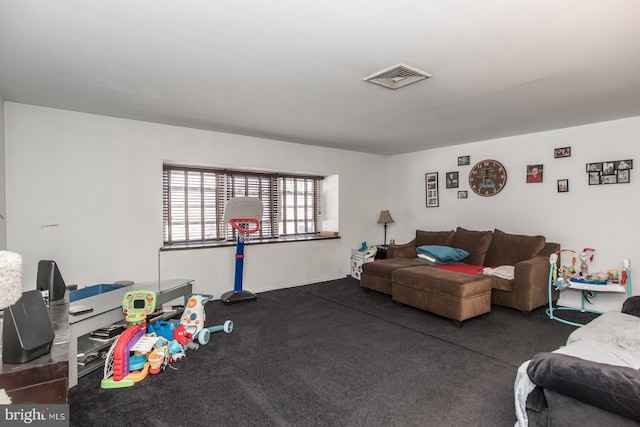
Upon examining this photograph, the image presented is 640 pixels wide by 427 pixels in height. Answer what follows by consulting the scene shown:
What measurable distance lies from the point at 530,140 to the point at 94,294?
5.82m

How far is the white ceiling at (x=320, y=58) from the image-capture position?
1762 mm

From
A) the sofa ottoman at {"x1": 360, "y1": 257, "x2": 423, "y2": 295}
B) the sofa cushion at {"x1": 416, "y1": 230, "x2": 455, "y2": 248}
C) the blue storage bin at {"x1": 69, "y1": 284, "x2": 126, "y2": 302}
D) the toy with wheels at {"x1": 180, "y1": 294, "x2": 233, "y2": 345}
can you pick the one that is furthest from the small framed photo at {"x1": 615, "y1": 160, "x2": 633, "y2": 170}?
the blue storage bin at {"x1": 69, "y1": 284, "x2": 126, "y2": 302}

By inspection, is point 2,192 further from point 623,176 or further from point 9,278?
point 623,176

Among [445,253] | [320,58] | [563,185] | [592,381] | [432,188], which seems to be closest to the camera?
[592,381]

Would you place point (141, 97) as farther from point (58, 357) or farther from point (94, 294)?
point (58, 357)

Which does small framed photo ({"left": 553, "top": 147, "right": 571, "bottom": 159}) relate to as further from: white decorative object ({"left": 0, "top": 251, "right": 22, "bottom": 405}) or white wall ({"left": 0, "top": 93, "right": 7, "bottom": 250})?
white wall ({"left": 0, "top": 93, "right": 7, "bottom": 250})

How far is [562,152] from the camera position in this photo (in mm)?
4398

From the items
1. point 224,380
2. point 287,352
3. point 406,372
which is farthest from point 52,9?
point 406,372

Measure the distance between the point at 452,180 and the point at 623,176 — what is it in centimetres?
222

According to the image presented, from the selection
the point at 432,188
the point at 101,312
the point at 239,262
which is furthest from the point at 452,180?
the point at 101,312

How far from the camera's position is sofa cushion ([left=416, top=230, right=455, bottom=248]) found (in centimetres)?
535

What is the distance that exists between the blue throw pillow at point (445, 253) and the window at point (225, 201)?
7.07 ft

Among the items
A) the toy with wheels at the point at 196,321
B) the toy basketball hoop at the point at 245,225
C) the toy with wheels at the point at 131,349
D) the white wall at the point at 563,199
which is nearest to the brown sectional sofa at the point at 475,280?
the white wall at the point at 563,199

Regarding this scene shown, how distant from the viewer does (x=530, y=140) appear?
185 inches
